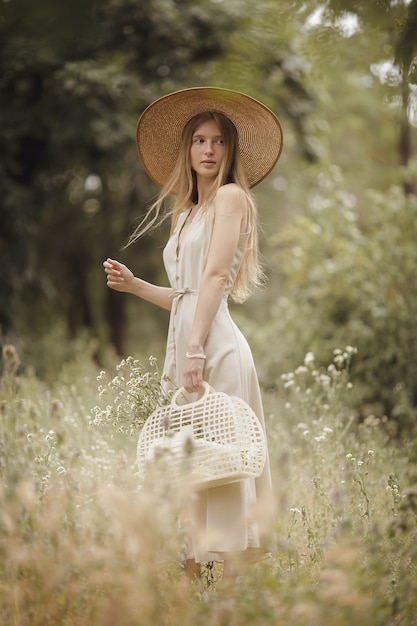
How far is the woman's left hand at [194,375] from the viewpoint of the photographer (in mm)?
A: 2752

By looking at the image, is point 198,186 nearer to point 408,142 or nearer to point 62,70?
point 62,70

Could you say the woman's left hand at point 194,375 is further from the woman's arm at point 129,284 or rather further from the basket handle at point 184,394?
the woman's arm at point 129,284

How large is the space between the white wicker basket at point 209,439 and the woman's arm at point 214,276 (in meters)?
0.09

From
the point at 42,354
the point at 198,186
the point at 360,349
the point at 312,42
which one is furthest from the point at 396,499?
the point at 42,354

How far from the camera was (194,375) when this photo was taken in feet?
9.04

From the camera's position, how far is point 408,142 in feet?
39.7

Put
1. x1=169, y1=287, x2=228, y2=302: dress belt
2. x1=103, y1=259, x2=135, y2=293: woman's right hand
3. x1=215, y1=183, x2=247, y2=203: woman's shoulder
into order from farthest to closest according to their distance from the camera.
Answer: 1. x1=103, y1=259, x2=135, y2=293: woman's right hand
2. x1=169, y1=287, x2=228, y2=302: dress belt
3. x1=215, y1=183, x2=247, y2=203: woman's shoulder

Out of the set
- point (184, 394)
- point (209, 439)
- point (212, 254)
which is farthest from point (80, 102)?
point (209, 439)

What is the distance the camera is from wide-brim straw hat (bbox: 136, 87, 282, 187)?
10.3ft

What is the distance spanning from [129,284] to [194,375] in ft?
2.02

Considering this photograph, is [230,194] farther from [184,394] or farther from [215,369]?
[184,394]

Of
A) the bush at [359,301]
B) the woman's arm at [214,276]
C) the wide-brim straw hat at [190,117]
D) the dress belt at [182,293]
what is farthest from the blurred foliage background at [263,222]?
the dress belt at [182,293]

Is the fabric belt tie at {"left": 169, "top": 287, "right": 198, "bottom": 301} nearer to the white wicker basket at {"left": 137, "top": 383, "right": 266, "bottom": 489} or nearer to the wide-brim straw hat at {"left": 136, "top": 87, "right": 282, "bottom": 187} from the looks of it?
the white wicker basket at {"left": 137, "top": 383, "right": 266, "bottom": 489}

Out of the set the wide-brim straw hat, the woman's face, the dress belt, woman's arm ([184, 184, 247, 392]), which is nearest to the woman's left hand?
woman's arm ([184, 184, 247, 392])
